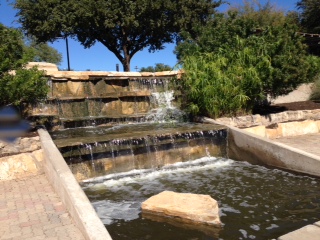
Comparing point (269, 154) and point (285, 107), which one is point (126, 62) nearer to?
point (285, 107)

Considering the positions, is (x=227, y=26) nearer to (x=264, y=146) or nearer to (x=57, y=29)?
(x=264, y=146)

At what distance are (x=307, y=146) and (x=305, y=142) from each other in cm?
56

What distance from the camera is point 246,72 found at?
29.0ft

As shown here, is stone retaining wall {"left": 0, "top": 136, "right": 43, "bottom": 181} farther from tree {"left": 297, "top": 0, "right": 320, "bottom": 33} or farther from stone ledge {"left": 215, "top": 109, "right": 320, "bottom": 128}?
tree {"left": 297, "top": 0, "right": 320, "bottom": 33}

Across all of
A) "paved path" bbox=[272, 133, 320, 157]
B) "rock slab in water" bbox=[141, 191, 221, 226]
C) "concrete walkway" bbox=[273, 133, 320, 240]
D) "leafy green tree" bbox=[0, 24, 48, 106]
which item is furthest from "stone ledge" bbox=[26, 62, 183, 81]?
"rock slab in water" bbox=[141, 191, 221, 226]

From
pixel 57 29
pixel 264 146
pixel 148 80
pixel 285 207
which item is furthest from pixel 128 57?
pixel 285 207

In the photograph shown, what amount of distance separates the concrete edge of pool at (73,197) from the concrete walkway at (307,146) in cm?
172

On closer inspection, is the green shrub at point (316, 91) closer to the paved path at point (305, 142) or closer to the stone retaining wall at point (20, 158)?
the paved path at point (305, 142)

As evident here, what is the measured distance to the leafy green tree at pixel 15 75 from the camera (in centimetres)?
582

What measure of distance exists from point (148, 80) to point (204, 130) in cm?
427

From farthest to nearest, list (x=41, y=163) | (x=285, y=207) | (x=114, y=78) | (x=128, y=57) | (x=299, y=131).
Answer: (x=128, y=57) < (x=114, y=78) < (x=299, y=131) < (x=41, y=163) < (x=285, y=207)

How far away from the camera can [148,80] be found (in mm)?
10914

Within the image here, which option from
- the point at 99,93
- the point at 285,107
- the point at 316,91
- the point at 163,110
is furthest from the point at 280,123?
the point at 99,93

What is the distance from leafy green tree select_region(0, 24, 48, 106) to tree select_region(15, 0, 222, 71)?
15.0 meters
